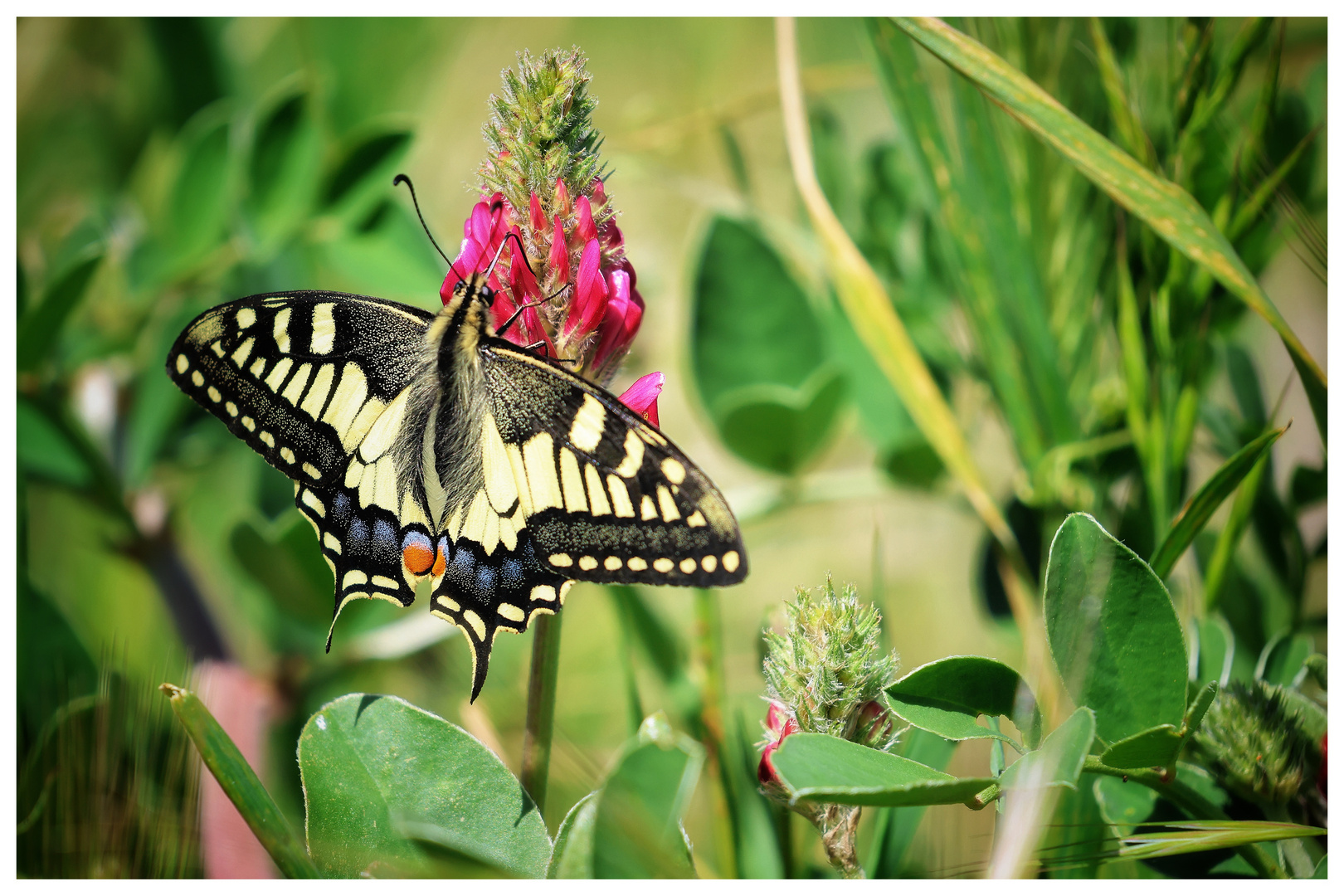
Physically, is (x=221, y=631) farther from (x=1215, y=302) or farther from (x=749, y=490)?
(x=1215, y=302)

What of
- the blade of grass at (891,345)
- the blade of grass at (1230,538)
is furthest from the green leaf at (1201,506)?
the blade of grass at (891,345)

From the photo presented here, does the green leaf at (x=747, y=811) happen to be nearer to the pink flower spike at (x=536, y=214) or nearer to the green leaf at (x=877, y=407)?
the green leaf at (x=877, y=407)

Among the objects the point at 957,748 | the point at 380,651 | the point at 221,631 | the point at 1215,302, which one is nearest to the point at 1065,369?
the point at 1215,302

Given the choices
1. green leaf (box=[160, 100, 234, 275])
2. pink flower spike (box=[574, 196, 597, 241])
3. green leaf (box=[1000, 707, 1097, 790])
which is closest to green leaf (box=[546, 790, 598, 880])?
green leaf (box=[1000, 707, 1097, 790])

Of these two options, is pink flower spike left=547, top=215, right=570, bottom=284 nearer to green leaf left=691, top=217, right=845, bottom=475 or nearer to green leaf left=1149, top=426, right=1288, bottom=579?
green leaf left=691, top=217, right=845, bottom=475

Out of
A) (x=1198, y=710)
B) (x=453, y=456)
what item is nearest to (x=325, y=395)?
(x=453, y=456)

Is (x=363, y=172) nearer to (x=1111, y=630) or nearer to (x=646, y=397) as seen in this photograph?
(x=646, y=397)
